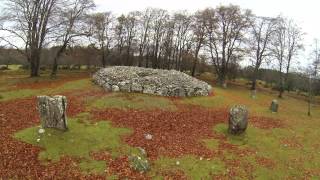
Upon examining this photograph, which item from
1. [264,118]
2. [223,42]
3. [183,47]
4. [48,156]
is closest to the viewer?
[48,156]

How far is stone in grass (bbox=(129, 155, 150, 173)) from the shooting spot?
2091cm

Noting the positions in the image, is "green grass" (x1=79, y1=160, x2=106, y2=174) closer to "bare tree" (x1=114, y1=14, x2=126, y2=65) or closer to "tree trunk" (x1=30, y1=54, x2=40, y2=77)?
"tree trunk" (x1=30, y1=54, x2=40, y2=77)

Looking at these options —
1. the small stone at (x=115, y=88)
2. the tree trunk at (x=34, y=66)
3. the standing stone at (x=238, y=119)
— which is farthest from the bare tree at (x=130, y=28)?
the standing stone at (x=238, y=119)

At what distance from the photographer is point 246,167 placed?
22828mm

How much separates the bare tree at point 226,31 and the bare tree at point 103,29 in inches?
760

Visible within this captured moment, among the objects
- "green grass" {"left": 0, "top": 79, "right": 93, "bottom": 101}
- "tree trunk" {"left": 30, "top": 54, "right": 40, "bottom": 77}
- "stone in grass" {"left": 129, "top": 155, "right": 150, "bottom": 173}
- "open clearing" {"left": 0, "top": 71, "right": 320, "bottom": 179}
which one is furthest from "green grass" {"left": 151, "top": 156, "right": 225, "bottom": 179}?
"tree trunk" {"left": 30, "top": 54, "right": 40, "bottom": 77}

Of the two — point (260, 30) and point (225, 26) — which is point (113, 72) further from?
point (260, 30)

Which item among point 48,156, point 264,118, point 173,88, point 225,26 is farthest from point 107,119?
point 225,26

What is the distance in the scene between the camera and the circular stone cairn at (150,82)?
38.8 meters

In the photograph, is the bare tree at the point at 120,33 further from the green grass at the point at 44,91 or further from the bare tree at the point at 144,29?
the green grass at the point at 44,91

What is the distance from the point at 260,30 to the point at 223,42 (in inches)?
335

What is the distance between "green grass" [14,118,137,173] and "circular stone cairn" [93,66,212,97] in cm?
1245

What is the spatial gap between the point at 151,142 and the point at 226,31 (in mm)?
41671

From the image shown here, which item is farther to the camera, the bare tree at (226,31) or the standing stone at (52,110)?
the bare tree at (226,31)
